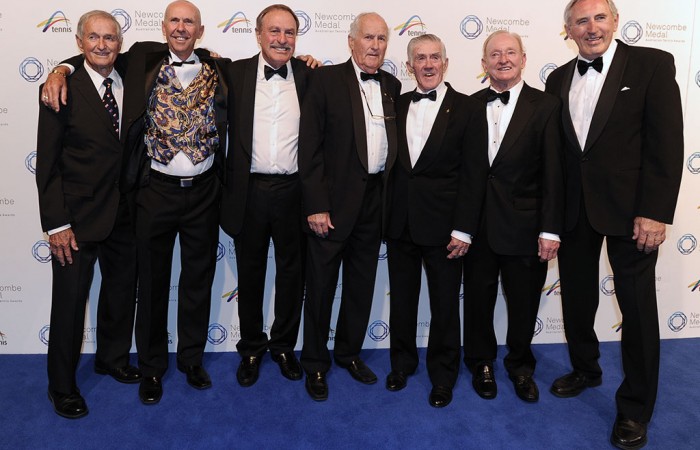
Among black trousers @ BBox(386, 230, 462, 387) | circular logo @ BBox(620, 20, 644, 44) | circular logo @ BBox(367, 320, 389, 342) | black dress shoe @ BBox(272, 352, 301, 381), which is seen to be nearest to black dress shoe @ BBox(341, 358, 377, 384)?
black trousers @ BBox(386, 230, 462, 387)

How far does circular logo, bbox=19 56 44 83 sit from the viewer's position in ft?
11.9

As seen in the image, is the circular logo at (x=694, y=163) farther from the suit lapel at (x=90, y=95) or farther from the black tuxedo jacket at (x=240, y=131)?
the suit lapel at (x=90, y=95)

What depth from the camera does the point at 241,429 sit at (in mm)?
2889

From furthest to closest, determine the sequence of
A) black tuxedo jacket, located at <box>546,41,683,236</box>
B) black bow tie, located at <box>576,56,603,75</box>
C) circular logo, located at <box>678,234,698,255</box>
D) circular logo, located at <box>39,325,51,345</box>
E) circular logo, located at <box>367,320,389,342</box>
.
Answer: circular logo, located at <box>678,234,698,255</box> → circular logo, located at <box>367,320,389,342</box> → circular logo, located at <box>39,325,51,345</box> → black bow tie, located at <box>576,56,603,75</box> → black tuxedo jacket, located at <box>546,41,683,236</box>

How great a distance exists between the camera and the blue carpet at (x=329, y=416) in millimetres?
2785

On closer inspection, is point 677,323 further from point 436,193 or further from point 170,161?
point 170,161

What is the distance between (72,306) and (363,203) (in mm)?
1726

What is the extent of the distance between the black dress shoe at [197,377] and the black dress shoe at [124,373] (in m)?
0.29

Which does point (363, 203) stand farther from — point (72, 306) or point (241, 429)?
point (72, 306)

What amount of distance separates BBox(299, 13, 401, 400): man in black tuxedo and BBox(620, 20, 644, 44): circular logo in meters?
1.95

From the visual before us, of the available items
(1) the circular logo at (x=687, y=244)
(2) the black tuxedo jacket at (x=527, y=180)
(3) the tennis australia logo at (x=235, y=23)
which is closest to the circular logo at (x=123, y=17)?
(3) the tennis australia logo at (x=235, y=23)

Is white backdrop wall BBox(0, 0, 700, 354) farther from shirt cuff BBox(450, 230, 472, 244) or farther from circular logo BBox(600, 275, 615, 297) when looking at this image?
shirt cuff BBox(450, 230, 472, 244)

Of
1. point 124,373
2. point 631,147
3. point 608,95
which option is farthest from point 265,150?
point 631,147

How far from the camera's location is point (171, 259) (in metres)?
3.25
